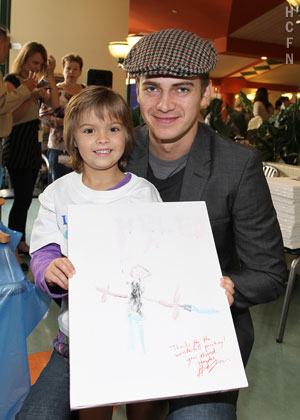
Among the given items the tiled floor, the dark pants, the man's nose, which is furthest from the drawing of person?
the dark pants

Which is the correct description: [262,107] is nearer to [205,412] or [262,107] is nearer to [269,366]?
[269,366]

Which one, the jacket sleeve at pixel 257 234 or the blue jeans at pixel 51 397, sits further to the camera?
the jacket sleeve at pixel 257 234

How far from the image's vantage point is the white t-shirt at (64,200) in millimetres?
1132

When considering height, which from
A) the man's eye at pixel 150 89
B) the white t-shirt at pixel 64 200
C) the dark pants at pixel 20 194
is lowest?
the dark pants at pixel 20 194

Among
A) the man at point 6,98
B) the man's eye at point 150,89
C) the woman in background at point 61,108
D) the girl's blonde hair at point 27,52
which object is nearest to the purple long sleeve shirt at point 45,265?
the man's eye at point 150,89

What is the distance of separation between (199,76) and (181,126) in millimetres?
157

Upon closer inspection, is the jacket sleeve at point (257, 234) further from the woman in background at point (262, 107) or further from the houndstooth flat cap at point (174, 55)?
the woman in background at point (262, 107)

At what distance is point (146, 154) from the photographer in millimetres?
1337

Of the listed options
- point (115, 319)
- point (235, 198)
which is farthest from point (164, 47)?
point (115, 319)

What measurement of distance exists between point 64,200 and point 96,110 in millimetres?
269

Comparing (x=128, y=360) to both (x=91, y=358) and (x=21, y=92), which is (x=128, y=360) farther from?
(x=21, y=92)

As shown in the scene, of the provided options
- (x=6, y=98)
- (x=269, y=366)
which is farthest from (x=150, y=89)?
(x=6, y=98)

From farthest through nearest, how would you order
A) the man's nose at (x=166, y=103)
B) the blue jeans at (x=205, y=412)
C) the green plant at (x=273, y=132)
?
the green plant at (x=273, y=132) < the man's nose at (x=166, y=103) < the blue jeans at (x=205, y=412)

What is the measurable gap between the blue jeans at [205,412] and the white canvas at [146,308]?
202mm
